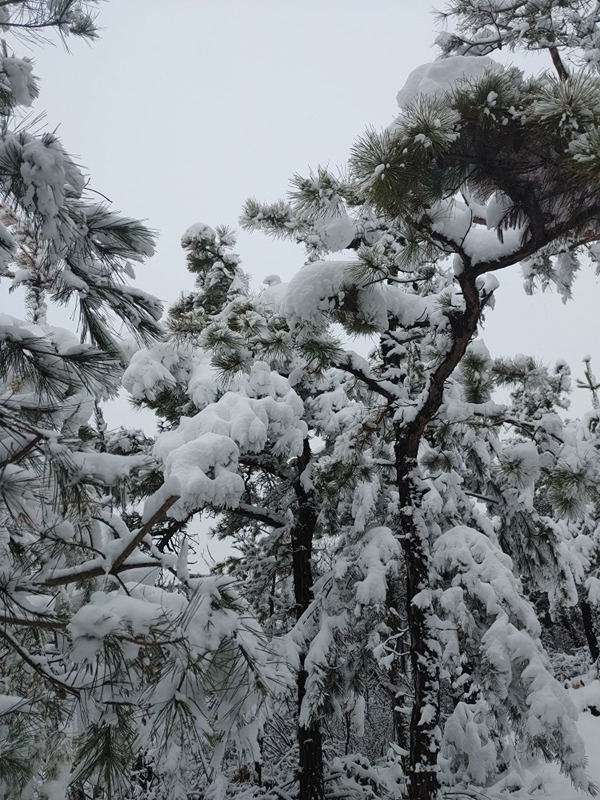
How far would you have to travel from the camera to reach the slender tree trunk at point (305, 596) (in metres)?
6.62

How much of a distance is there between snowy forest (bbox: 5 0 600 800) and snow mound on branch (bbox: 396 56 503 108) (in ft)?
0.11

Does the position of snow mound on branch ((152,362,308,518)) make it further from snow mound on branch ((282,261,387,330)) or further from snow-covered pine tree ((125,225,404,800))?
snow mound on branch ((282,261,387,330))

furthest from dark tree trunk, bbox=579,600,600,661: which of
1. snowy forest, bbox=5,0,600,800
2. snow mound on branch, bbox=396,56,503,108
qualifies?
snow mound on branch, bbox=396,56,503,108

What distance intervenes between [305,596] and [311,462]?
2004 mm

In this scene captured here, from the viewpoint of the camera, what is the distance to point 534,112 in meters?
2.85

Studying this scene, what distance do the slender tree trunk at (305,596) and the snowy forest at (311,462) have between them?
0.04 m

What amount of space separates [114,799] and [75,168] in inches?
95.6

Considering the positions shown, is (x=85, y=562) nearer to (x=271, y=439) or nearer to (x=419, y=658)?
(x=419, y=658)

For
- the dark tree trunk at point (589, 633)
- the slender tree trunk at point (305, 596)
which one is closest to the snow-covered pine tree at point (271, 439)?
the slender tree trunk at point (305, 596)

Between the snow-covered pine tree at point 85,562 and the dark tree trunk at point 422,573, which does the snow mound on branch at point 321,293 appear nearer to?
the dark tree trunk at point 422,573

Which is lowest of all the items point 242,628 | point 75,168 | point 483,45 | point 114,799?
point 114,799

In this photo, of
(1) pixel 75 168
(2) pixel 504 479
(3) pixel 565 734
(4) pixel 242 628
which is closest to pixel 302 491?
(2) pixel 504 479

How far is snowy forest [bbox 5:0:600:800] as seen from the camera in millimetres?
1922

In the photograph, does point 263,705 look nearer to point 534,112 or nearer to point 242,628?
point 242,628
